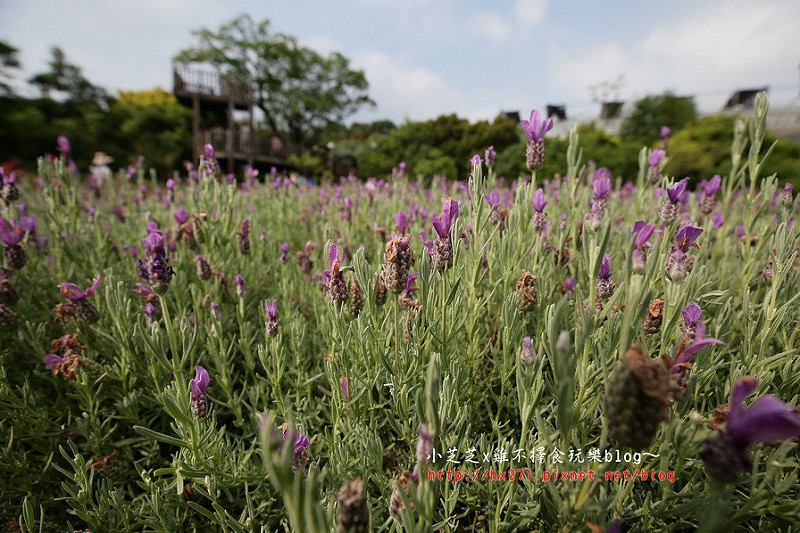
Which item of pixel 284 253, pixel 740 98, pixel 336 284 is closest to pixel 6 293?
pixel 284 253

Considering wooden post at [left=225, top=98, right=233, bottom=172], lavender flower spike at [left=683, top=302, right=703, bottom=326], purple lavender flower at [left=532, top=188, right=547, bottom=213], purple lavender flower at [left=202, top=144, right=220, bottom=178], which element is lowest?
lavender flower spike at [left=683, top=302, right=703, bottom=326]

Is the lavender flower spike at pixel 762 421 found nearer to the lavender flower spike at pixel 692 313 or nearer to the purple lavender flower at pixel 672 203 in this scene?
the lavender flower spike at pixel 692 313

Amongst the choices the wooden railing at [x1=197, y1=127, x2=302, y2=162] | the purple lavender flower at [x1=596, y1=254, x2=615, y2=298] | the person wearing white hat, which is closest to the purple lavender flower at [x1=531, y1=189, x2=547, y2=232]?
the purple lavender flower at [x1=596, y1=254, x2=615, y2=298]

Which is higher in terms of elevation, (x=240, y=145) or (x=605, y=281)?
(x=240, y=145)

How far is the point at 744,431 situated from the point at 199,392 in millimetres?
1255

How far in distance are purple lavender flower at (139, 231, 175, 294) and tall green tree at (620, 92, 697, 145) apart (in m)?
18.2

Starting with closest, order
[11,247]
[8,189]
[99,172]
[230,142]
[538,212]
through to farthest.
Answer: [538,212]
[11,247]
[8,189]
[99,172]
[230,142]

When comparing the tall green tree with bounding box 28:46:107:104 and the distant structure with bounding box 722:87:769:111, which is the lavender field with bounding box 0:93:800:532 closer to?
the tall green tree with bounding box 28:46:107:104

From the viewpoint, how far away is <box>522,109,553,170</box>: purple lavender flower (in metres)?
1.58

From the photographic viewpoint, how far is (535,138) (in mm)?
1640

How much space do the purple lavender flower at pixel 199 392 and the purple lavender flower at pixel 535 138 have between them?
144 centimetres

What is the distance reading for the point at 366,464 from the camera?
124 centimetres

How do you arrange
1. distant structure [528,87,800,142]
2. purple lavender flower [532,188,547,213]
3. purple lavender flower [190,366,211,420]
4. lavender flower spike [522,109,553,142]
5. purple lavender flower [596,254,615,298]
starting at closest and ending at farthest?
purple lavender flower [190,366,211,420] → purple lavender flower [596,254,615,298] → lavender flower spike [522,109,553,142] → purple lavender flower [532,188,547,213] → distant structure [528,87,800,142]

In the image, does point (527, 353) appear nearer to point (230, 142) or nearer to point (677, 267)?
point (677, 267)
